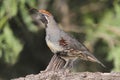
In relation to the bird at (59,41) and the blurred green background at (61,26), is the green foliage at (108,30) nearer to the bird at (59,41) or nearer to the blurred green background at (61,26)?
the blurred green background at (61,26)

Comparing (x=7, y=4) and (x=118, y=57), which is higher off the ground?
(x=7, y=4)

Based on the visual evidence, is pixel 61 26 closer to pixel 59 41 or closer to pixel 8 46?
pixel 8 46

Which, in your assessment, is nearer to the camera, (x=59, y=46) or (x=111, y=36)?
(x=59, y=46)

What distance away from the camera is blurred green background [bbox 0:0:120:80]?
820 cm

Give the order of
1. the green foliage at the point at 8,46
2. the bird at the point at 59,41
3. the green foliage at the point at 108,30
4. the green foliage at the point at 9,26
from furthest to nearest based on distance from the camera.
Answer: the green foliage at the point at 108,30 → the green foliage at the point at 8,46 → the green foliage at the point at 9,26 → the bird at the point at 59,41

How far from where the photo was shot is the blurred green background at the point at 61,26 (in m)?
8.20

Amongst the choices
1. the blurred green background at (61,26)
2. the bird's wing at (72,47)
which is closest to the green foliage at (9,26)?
the blurred green background at (61,26)

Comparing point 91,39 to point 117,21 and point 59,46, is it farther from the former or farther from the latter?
point 59,46

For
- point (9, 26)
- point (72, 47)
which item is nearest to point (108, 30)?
point (9, 26)

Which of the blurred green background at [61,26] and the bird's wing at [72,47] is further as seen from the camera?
the blurred green background at [61,26]

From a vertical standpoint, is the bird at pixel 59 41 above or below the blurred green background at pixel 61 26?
above

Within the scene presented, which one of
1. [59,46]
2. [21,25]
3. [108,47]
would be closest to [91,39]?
[108,47]

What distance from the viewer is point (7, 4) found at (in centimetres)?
805

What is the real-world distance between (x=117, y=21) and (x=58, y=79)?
369cm
